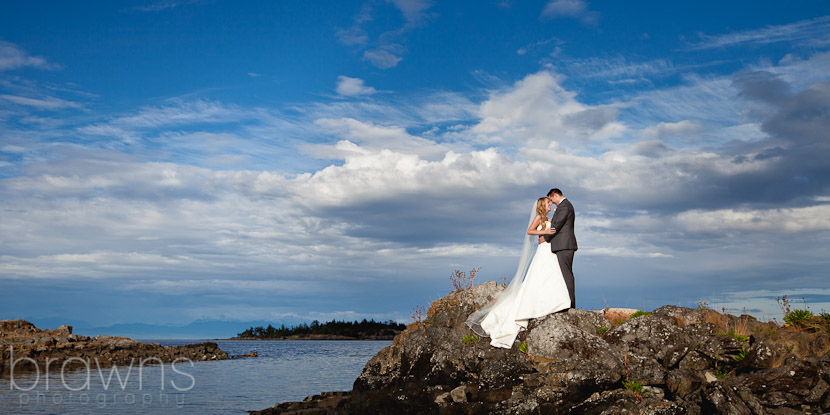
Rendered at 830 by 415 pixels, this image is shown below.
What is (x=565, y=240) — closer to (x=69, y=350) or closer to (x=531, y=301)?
(x=531, y=301)

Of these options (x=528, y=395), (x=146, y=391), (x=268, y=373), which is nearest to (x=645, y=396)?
(x=528, y=395)

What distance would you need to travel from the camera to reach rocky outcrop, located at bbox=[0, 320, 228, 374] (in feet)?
177

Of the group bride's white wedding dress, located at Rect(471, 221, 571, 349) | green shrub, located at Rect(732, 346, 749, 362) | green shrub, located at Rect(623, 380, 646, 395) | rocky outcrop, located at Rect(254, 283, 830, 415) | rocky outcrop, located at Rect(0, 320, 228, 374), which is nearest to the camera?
rocky outcrop, located at Rect(254, 283, 830, 415)

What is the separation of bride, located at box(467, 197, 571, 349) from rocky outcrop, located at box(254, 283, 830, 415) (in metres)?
0.42

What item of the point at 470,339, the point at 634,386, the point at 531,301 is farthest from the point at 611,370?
the point at 470,339

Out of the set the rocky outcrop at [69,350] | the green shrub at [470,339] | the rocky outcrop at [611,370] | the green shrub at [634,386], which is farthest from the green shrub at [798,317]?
the rocky outcrop at [69,350]

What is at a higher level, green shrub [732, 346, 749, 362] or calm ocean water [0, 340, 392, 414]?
green shrub [732, 346, 749, 362]

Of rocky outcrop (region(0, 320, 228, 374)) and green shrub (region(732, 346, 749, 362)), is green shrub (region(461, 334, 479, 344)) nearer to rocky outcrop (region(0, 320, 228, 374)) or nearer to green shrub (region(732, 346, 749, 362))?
green shrub (region(732, 346, 749, 362))

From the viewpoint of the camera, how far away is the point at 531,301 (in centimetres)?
1872

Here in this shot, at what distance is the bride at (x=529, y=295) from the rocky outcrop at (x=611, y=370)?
16.5 inches

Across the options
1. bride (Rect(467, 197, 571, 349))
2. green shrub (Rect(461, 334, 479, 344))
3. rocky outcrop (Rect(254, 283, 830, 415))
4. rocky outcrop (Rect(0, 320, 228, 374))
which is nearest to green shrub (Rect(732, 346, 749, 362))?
rocky outcrop (Rect(254, 283, 830, 415))

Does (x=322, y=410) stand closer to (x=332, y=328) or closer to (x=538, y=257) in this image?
(x=538, y=257)

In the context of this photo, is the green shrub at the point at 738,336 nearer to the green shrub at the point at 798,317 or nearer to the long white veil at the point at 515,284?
the green shrub at the point at 798,317

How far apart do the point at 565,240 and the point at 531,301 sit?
7.79ft
